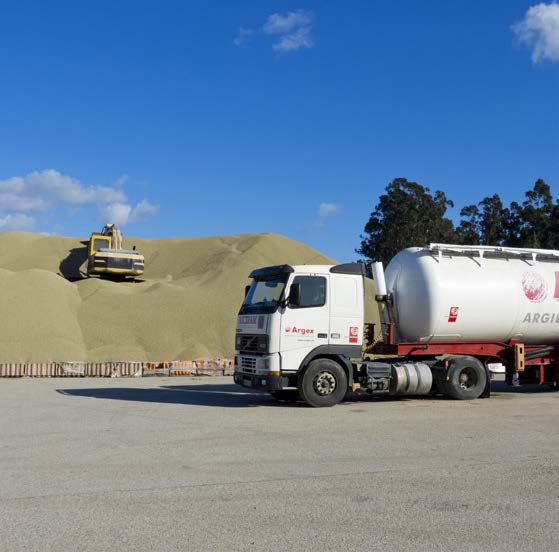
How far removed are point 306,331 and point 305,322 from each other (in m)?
0.21

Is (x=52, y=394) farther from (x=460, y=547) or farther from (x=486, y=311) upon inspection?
(x=460, y=547)

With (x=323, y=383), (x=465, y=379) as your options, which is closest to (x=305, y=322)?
(x=323, y=383)

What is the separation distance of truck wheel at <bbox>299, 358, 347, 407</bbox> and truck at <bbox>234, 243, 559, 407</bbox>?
2 centimetres

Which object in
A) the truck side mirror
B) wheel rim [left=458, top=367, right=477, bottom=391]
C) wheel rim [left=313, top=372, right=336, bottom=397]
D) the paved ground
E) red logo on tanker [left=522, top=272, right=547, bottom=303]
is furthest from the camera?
red logo on tanker [left=522, top=272, right=547, bottom=303]

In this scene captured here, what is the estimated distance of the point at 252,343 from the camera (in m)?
14.7

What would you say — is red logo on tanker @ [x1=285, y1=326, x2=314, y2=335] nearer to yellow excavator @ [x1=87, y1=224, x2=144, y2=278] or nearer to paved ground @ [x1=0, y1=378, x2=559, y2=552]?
paved ground @ [x1=0, y1=378, x2=559, y2=552]

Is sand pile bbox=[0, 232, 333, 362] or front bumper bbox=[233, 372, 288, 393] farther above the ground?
sand pile bbox=[0, 232, 333, 362]

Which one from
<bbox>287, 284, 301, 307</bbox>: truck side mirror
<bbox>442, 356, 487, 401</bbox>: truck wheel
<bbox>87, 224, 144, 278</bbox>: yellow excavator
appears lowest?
<bbox>442, 356, 487, 401</bbox>: truck wheel

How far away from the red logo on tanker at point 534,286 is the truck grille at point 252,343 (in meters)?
7.13

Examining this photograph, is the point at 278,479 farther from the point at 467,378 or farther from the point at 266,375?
the point at 467,378

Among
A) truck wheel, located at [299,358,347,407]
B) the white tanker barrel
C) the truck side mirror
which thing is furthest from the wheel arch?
the white tanker barrel


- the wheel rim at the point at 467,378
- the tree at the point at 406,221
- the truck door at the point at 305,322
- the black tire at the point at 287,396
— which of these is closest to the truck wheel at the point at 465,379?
the wheel rim at the point at 467,378

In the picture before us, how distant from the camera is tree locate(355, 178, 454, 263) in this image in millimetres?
67625

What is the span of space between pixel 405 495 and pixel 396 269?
9696 millimetres
